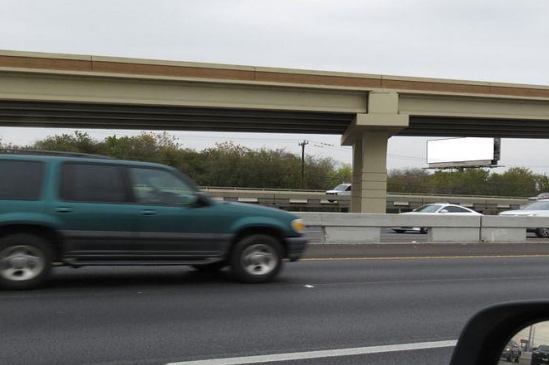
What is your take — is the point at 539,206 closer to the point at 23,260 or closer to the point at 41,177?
the point at 41,177

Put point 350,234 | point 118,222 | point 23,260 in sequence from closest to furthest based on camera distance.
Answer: point 23,260
point 118,222
point 350,234

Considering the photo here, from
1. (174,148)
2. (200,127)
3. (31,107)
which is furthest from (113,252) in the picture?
(174,148)

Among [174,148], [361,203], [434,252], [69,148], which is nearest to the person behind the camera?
[434,252]

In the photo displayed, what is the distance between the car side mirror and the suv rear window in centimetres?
679

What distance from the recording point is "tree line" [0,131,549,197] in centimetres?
6969

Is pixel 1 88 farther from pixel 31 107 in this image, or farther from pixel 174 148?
pixel 174 148

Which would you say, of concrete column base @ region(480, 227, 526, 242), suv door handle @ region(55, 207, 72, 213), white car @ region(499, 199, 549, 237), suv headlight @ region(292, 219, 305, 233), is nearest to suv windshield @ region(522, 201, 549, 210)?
white car @ region(499, 199, 549, 237)

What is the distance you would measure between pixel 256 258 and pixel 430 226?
869 centimetres

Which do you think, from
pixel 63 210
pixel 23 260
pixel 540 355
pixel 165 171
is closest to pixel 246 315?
pixel 165 171

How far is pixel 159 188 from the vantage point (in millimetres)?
7906

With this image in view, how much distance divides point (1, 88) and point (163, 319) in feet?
62.9

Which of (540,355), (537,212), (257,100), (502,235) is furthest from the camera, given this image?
(257,100)

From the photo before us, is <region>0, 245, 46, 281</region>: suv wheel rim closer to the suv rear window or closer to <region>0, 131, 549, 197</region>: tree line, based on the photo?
the suv rear window

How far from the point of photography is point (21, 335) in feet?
17.3
